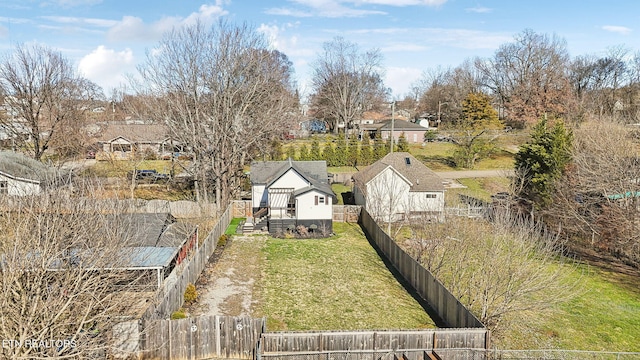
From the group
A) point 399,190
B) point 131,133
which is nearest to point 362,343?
point 399,190

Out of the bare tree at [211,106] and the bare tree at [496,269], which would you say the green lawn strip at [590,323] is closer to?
the bare tree at [496,269]

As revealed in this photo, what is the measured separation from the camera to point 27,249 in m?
9.55

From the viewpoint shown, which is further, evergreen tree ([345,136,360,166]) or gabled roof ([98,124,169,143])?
gabled roof ([98,124,169,143])

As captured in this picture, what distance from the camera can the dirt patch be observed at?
19.0 m

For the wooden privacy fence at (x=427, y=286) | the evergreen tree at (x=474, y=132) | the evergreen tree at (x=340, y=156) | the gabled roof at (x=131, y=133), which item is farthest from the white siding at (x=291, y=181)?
the gabled roof at (x=131, y=133)

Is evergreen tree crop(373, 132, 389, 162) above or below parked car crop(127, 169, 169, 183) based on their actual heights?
above

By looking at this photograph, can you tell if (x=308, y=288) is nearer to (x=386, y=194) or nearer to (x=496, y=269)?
(x=496, y=269)

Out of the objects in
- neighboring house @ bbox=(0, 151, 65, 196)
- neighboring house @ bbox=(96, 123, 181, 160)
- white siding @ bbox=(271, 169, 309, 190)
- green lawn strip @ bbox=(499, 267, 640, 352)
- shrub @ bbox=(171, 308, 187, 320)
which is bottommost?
green lawn strip @ bbox=(499, 267, 640, 352)

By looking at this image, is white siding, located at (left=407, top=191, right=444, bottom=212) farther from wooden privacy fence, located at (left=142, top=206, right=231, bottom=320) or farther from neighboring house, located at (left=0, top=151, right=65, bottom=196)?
neighboring house, located at (left=0, top=151, right=65, bottom=196)

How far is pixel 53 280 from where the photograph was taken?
1105 centimetres

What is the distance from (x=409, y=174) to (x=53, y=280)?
99.4 ft

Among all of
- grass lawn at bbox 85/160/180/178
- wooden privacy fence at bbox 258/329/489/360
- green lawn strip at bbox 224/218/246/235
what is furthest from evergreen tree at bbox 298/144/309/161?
wooden privacy fence at bbox 258/329/489/360

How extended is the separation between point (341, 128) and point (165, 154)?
3496cm

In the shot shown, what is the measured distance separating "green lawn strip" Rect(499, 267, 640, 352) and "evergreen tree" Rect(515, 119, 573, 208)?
10.3 m
